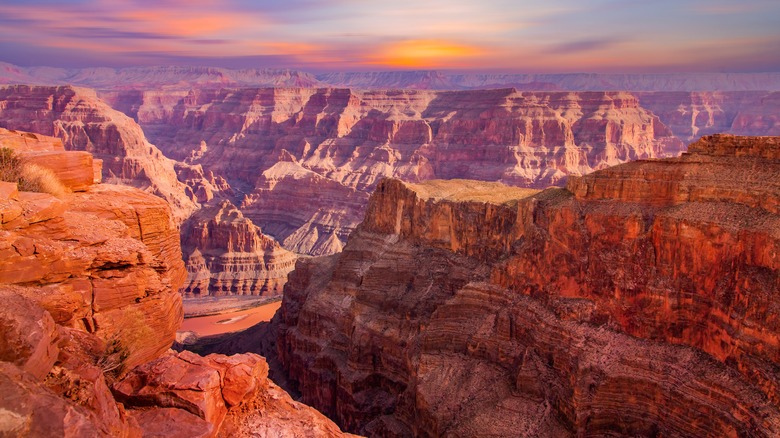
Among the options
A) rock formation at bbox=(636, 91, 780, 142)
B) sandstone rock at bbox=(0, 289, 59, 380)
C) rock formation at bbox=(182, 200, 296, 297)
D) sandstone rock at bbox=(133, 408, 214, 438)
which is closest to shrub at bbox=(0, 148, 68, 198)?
sandstone rock at bbox=(0, 289, 59, 380)

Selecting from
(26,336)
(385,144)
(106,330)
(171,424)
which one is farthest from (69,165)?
(385,144)

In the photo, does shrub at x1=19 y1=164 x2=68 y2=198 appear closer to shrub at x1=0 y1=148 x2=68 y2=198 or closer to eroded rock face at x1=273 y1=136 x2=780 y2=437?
shrub at x1=0 y1=148 x2=68 y2=198

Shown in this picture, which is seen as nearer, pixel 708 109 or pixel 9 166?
pixel 9 166

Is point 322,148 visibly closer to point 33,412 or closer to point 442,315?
point 442,315

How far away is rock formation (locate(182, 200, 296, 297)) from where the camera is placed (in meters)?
79.1

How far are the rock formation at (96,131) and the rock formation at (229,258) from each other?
21.1 metres

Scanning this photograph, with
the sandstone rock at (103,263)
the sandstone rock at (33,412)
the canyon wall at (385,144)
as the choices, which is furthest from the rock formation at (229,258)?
the sandstone rock at (33,412)

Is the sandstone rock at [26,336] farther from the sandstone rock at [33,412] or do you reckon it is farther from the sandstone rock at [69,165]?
the sandstone rock at [69,165]

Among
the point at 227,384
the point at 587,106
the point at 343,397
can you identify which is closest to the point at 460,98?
the point at 587,106

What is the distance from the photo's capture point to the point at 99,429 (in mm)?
9570

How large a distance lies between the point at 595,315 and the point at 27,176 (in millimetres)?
Answer: 22480

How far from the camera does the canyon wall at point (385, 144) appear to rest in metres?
113

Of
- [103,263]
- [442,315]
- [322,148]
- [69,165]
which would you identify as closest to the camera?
[103,263]

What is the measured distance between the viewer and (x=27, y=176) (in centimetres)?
1582
